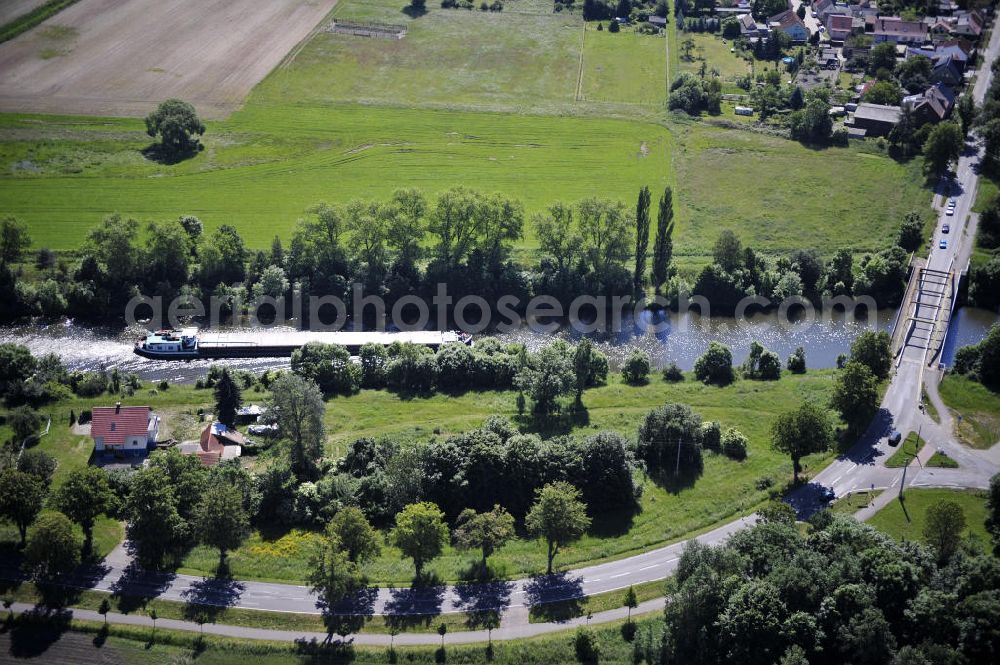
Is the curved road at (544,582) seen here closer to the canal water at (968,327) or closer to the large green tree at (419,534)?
the large green tree at (419,534)

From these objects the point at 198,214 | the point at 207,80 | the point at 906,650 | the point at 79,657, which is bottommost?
the point at 79,657

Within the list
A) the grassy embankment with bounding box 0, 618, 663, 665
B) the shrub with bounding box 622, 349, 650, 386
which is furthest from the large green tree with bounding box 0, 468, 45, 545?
the shrub with bounding box 622, 349, 650, 386

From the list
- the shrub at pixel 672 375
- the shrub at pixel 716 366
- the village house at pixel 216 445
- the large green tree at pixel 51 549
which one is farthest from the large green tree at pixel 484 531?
the shrub at pixel 716 366

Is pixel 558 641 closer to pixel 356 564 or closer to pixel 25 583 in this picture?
pixel 356 564

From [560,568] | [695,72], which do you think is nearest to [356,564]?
[560,568]

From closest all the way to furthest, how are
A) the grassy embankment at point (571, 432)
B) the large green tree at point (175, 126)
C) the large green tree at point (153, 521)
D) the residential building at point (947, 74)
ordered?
the large green tree at point (153, 521) < the grassy embankment at point (571, 432) < the large green tree at point (175, 126) < the residential building at point (947, 74)

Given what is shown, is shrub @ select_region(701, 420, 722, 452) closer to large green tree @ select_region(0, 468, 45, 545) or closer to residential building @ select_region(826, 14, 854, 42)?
large green tree @ select_region(0, 468, 45, 545)
